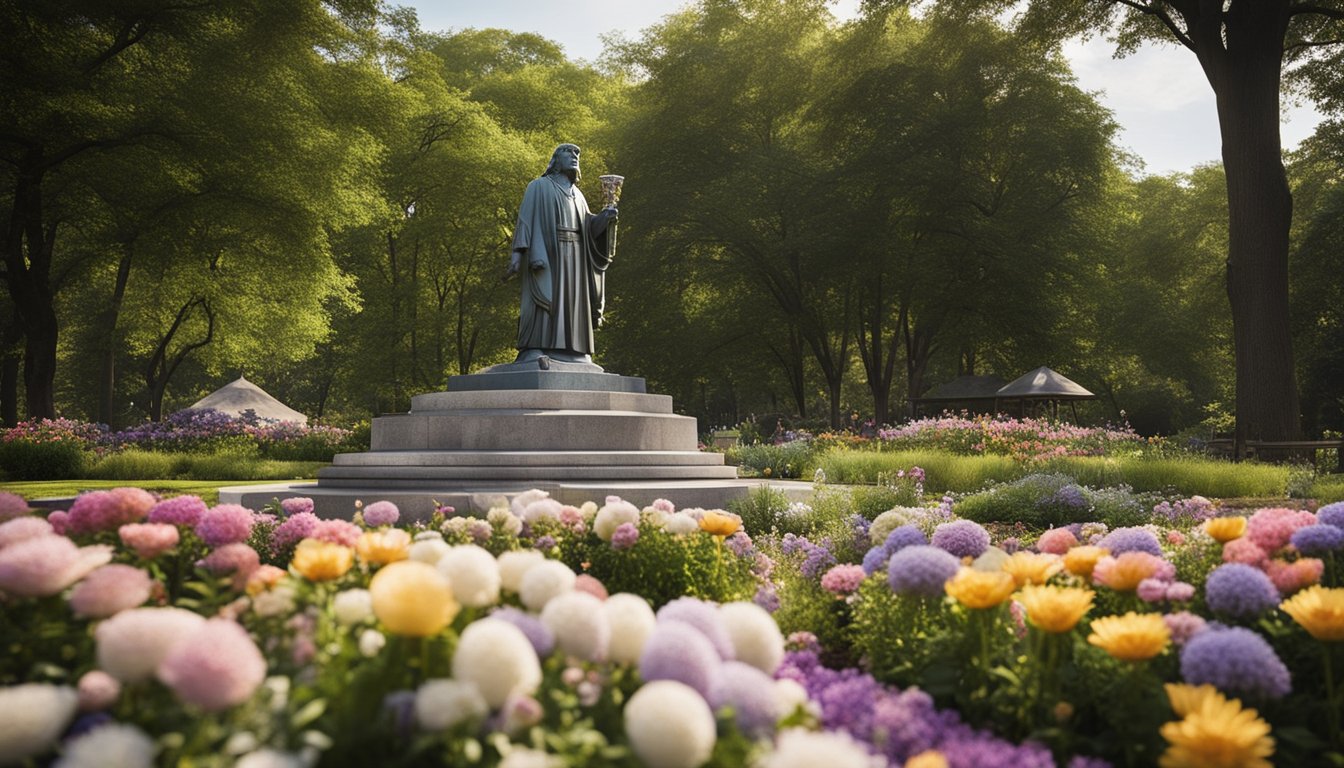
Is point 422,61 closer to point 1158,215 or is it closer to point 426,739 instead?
point 1158,215

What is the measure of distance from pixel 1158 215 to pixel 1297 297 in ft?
31.4

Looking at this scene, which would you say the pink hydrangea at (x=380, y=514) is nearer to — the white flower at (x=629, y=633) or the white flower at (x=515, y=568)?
the white flower at (x=515, y=568)

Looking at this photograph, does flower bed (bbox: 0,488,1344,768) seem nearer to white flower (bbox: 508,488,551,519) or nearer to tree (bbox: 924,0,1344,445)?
white flower (bbox: 508,488,551,519)

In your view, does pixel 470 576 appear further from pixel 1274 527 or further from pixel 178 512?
pixel 1274 527

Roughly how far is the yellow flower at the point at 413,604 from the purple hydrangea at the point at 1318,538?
3.59 meters

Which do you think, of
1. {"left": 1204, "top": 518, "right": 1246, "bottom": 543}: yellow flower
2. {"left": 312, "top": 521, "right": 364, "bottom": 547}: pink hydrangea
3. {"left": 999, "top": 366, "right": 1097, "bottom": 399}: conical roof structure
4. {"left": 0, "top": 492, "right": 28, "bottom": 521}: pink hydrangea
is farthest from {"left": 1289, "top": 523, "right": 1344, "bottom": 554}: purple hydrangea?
{"left": 999, "top": 366, "right": 1097, "bottom": 399}: conical roof structure

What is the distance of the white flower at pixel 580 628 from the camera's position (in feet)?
7.32

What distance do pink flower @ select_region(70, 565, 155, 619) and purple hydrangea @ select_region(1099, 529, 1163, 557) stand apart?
151 inches

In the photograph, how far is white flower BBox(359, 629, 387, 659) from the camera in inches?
86.0

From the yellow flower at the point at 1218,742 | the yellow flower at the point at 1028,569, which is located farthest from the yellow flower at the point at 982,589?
the yellow flower at the point at 1218,742

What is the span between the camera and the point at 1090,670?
10.0 ft

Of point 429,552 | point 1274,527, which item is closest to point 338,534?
point 429,552

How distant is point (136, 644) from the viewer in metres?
1.91

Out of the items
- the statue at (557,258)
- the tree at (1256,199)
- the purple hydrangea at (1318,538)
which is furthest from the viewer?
the tree at (1256,199)
